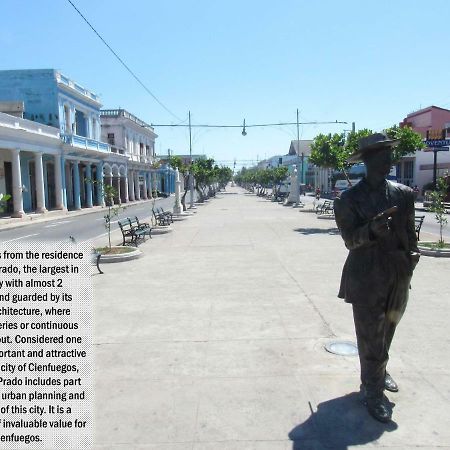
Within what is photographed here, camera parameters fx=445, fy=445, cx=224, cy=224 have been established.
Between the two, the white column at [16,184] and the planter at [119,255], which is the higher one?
the white column at [16,184]

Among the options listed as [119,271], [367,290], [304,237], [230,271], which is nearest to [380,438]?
[367,290]

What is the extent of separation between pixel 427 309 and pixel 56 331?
19.0ft

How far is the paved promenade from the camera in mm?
3582

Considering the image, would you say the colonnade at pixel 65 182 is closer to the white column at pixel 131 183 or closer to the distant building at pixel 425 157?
the white column at pixel 131 183

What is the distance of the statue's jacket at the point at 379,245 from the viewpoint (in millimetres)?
3734

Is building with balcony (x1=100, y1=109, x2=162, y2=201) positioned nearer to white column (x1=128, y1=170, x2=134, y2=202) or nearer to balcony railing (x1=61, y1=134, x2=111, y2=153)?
white column (x1=128, y1=170, x2=134, y2=202)

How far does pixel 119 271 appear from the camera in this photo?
33.8ft

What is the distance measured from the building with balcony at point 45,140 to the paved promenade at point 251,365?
1927 centimetres

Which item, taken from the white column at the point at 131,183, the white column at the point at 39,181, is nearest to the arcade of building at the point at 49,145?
the white column at the point at 39,181

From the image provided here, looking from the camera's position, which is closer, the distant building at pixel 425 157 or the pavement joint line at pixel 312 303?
the pavement joint line at pixel 312 303

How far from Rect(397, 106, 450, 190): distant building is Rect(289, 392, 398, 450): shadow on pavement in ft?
121

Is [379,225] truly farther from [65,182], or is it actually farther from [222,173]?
[222,173]

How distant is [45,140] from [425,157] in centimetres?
3418

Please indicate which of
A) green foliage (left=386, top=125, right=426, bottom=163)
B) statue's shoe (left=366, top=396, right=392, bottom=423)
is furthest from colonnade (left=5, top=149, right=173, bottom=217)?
statue's shoe (left=366, top=396, right=392, bottom=423)
